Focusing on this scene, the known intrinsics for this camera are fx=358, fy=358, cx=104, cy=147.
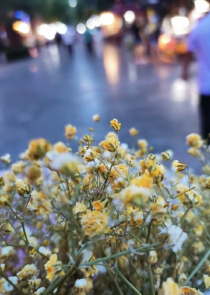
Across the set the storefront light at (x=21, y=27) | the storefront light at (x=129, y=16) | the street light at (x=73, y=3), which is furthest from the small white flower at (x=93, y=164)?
the street light at (x=73, y=3)

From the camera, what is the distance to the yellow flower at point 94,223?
1.18 feet

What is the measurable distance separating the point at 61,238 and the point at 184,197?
28 centimetres

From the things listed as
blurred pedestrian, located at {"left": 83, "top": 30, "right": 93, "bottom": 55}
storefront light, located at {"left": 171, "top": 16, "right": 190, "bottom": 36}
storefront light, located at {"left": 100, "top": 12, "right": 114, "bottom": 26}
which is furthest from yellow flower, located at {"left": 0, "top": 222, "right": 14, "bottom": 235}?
storefront light, located at {"left": 100, "top": 12, "right": 114, "bottom": 26}

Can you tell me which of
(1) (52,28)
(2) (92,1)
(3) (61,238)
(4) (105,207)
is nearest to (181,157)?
(3) (61,238)

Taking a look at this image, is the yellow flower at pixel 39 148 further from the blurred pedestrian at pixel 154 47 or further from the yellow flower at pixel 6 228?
the blurred pedestrian at pixel 154 47

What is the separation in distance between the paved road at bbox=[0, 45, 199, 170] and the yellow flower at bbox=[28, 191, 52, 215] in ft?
4.98

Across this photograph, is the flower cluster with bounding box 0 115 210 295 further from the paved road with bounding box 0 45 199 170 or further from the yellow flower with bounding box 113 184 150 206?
the paved road with bounding box 0 45 199 170

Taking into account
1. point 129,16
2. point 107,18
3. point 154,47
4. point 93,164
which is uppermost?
point 107,18

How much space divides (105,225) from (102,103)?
399 centimetres

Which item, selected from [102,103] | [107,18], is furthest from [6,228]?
[107,18]

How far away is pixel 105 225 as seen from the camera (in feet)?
1.19

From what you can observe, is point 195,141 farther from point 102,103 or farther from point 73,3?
point 73,3

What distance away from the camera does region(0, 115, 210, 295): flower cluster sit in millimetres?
370

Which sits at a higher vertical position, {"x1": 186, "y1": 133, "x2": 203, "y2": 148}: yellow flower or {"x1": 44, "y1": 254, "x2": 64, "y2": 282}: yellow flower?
{"x1": 186, "y1": 133, "x2": 203, "y2": 148}: yellow flower
